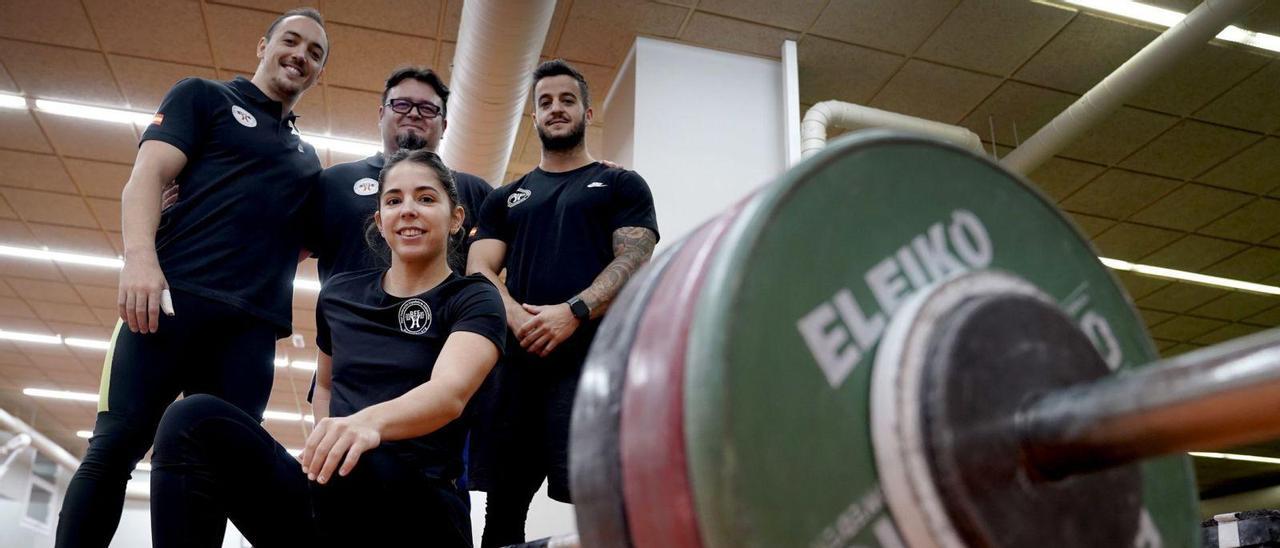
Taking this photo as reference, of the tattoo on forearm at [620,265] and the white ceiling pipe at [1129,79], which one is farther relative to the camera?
the white ceiling pipe at [1129,79]

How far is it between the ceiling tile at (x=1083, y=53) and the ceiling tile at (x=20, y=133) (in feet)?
16.1

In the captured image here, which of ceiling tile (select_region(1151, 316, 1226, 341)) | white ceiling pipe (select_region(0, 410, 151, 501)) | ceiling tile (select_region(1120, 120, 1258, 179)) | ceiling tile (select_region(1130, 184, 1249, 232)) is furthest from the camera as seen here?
white ceiling pipe (select_region(0, 410, 151, 501))

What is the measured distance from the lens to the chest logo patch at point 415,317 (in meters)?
1.34

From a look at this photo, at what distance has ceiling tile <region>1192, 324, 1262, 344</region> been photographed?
7166mm

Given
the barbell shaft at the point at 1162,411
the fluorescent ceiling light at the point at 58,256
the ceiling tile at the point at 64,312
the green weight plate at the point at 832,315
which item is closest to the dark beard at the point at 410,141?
the green weight plate at the point at 832,315

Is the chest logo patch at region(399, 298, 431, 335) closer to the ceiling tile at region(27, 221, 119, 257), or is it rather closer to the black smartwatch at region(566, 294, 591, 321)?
the black smartwatch at region(566, 294, 591, 321)

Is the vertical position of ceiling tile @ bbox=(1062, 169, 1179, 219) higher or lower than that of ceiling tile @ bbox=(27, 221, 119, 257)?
lower

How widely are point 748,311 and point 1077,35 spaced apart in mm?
4040

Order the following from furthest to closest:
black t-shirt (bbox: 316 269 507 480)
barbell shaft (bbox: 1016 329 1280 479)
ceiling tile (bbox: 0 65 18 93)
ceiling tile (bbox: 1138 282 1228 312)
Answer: ceiling tile (bbox: 1138 282 1228 312), ceiling tile (bbox: 0 65 18 93), black t-shirt (bbox: 316 269 507 480), barbell shaft (bbox: 1016 329 1280 479)

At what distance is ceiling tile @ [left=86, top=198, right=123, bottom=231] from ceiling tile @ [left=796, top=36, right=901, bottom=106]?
13.6 feet

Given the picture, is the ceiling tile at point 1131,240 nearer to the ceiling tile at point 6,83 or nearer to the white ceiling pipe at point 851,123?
the white ceiling pipe at point 851,123

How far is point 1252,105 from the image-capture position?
14.3 feet

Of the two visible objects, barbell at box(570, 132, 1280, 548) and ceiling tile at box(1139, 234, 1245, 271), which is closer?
barbell at box(570, 132, 1280, 548)

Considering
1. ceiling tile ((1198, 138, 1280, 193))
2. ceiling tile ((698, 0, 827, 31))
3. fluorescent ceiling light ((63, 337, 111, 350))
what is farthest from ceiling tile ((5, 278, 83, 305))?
ceiling tile ((1198, 138, 1280, 193))
